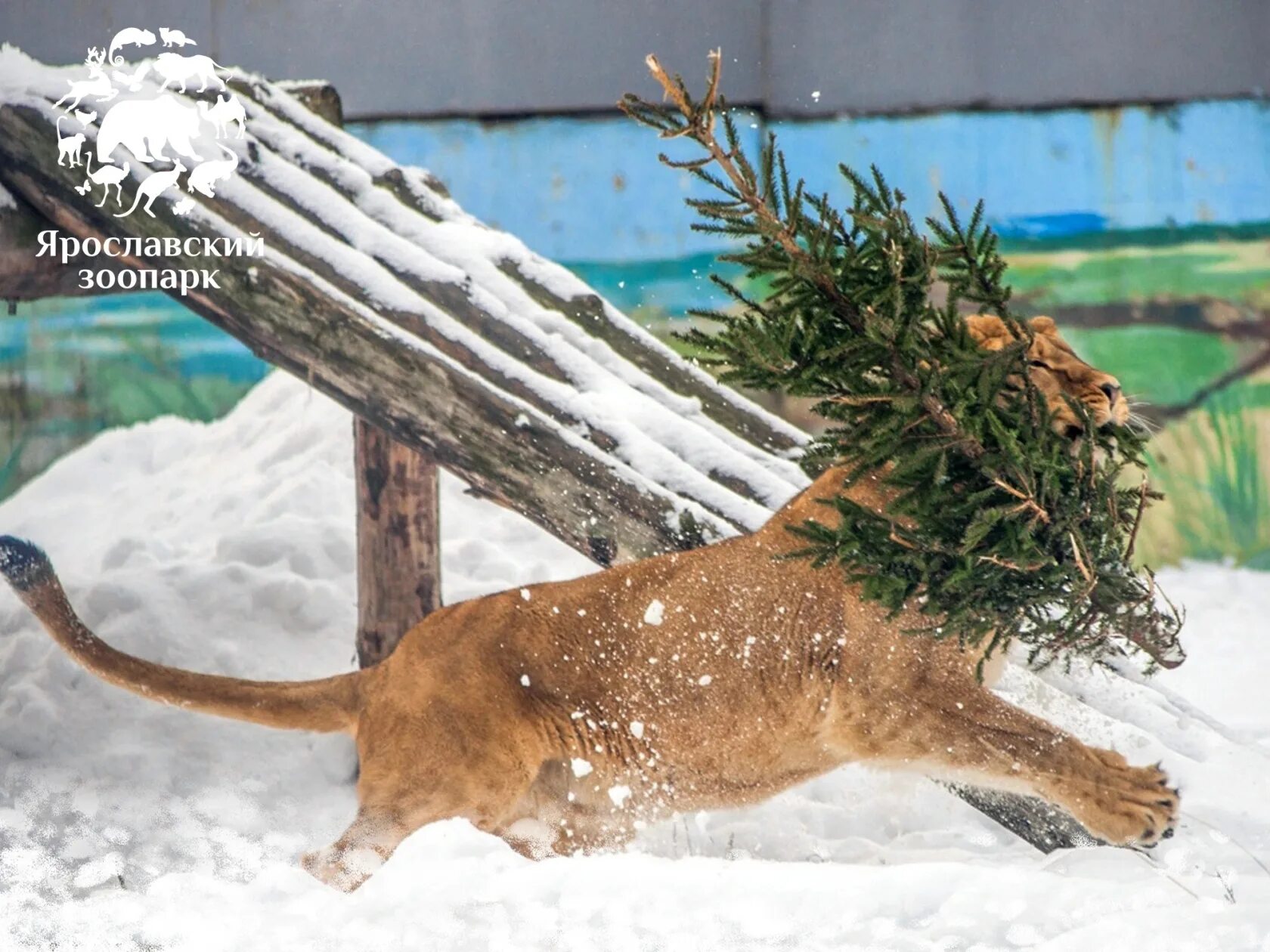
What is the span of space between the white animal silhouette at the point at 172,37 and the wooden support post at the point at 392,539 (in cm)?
121

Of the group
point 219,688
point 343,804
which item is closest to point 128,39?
point 219,688

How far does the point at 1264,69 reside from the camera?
14.3 feet

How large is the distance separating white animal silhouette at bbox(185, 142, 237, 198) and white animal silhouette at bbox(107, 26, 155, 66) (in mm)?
425

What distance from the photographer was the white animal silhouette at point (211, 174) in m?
3.90

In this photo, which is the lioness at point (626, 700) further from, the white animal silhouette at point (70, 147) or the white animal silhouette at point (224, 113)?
the white animal silhouette at point (224, 113)

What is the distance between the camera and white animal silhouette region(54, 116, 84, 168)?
3.83 meters

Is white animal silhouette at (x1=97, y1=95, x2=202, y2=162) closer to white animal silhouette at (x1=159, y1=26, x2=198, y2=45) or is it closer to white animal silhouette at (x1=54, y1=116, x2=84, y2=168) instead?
white animal silhouette at (x1=54, y1=116, x2=84, y2=168)

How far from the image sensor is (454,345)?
3830mm

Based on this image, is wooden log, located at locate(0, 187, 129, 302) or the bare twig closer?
the bare twig

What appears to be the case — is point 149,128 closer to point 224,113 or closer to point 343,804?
point 224,113

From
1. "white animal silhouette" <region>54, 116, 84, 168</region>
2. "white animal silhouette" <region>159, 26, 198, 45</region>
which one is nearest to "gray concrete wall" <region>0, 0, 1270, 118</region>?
"white animal silhouette" <region>159, 26, 198, 45</region>

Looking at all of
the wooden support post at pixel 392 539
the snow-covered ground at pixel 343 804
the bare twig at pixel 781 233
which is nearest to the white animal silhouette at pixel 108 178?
the snow-covered ground at pixel 343 804

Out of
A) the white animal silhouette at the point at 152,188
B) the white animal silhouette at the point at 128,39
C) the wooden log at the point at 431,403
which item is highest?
the white animal silhouette at the point at 128,39

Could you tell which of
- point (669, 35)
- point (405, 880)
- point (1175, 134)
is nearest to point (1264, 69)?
point (1175, 134)
